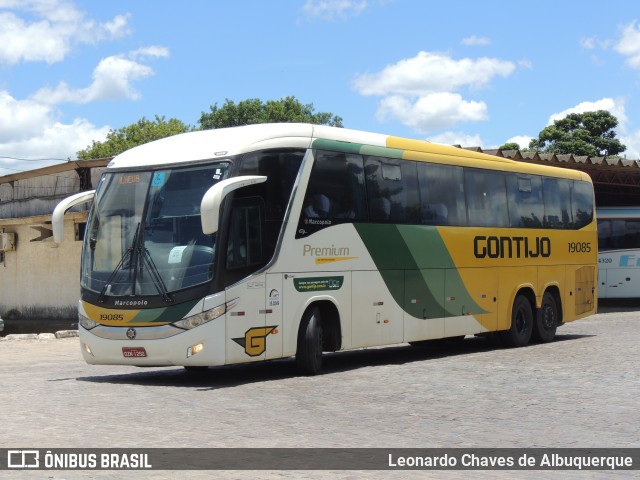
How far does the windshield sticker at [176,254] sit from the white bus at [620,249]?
1088 inches

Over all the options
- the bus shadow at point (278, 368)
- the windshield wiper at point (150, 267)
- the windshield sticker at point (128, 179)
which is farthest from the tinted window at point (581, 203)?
the windshield wiper at point (150, 267)

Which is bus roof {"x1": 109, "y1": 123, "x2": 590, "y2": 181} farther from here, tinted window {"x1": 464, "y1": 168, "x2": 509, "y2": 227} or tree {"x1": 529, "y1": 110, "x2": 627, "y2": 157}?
tree {"x1": 529, "y1": 110, "x2": 627, "y2": 157}

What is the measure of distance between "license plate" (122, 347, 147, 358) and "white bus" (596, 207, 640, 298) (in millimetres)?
27952

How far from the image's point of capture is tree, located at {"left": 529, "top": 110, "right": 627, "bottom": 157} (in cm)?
8125

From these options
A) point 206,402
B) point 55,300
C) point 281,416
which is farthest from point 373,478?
point 55,300

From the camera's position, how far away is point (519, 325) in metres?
21.0

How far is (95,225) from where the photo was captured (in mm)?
14305

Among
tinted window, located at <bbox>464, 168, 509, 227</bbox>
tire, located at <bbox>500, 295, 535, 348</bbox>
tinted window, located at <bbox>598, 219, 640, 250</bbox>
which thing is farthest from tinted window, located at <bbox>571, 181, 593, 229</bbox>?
tinted window, located at <bbox>598, 219, 640, 250</bbox>

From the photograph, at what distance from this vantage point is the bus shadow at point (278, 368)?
47.3ft

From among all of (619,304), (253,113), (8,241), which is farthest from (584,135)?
(8,241)

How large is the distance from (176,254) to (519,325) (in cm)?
991

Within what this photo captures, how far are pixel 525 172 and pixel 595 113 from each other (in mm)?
64453

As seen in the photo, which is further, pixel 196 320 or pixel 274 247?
pixel 274 247

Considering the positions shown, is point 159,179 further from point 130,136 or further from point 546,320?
point 130,136
